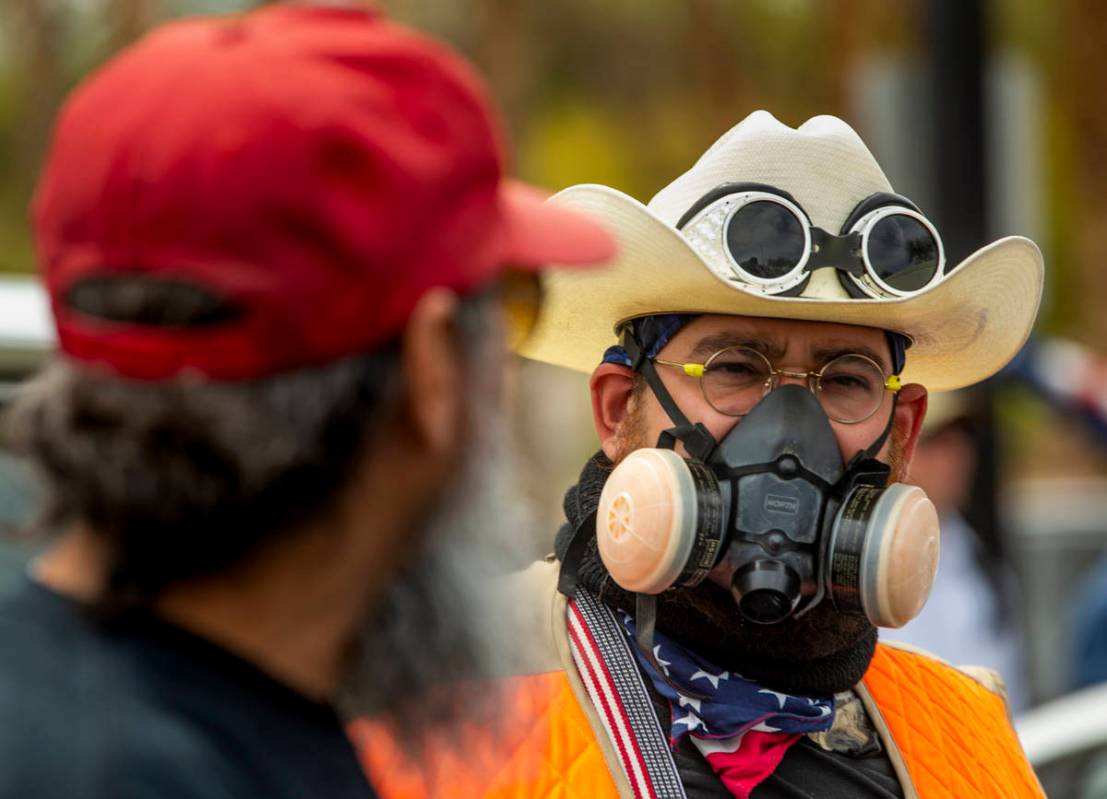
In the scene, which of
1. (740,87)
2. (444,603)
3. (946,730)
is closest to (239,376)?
(444,603)

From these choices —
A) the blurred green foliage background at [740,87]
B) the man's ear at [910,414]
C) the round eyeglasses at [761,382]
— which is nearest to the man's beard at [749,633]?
the round eyeglasses at [761,382]

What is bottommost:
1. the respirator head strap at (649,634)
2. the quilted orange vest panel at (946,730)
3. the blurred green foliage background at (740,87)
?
the blurred green foliage background at (740,87)

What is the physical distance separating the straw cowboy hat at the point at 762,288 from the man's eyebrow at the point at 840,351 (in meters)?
0.04

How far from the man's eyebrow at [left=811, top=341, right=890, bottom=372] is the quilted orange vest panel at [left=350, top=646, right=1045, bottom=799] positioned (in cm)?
51

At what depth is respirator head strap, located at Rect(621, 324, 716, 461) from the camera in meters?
2.51

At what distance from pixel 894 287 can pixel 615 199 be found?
1.54ft

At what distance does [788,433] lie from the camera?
2.47 m

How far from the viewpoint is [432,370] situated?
1477mm

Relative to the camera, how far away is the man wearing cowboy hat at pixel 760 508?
7.72 feet

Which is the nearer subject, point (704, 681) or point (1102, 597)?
point (704, 681)

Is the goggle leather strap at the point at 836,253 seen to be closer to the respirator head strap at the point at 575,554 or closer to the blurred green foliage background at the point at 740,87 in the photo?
the respirator head strap at the point at 575,554

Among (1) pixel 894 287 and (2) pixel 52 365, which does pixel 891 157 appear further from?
(2) pixel 52 365

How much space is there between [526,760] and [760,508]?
1.71 feet

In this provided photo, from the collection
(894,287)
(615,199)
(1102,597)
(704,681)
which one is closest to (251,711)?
(704,681)
